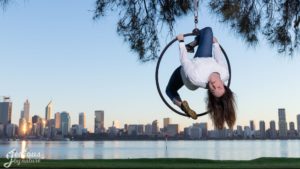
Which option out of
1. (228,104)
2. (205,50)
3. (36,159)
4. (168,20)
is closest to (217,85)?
(228,104)

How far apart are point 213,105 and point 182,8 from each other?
3.43 metres

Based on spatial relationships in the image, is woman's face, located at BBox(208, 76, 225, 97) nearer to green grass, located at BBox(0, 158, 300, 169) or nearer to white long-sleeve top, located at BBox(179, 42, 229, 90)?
white long-sleeve top, located at BBox(179, 42, 229, 90)

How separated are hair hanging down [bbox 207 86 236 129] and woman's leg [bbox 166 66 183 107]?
2.29 ft

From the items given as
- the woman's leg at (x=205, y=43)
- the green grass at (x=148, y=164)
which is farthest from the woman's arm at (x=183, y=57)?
the green grass at (x=148, y=164)

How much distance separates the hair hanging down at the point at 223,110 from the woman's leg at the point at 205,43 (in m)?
0.57

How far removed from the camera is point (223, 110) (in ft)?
14.5

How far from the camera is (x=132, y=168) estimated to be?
39.7 feet

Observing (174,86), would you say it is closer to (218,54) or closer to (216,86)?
(218,54)

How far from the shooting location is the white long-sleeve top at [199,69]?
4508 mm

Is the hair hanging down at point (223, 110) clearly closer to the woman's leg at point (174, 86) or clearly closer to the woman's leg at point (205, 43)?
the woman's leg at point (205, 43)

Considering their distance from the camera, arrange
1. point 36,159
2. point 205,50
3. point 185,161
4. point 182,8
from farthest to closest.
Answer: point 185,161 < point 36,159 < point 182,8 < point 205,50

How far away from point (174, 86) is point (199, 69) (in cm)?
74

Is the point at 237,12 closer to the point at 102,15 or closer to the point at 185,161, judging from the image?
the point at 102,15

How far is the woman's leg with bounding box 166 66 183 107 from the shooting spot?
512 cm
